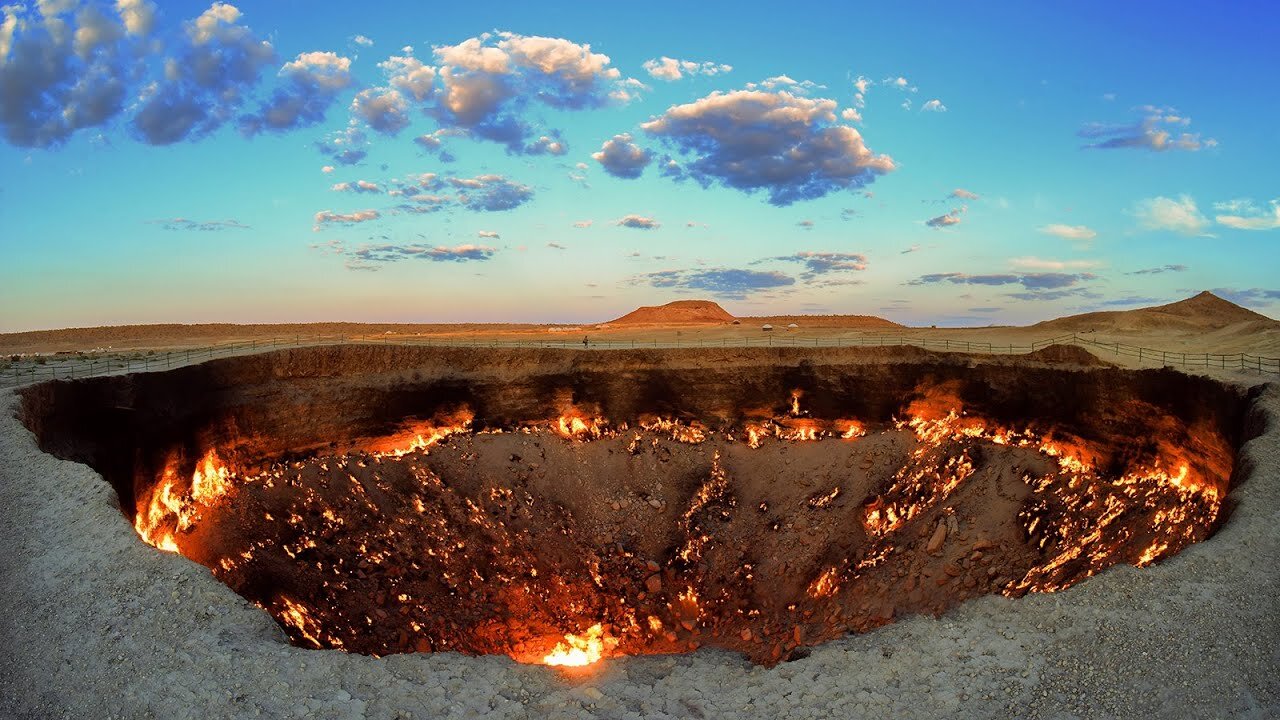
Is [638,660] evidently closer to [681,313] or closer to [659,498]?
[659,498]

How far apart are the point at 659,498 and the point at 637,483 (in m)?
1.25

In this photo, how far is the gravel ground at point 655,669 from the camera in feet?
33.9

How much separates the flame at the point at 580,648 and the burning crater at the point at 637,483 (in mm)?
156

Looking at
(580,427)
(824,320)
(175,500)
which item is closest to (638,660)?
(580,427)

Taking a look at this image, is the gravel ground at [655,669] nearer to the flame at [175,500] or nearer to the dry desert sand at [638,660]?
the dry desert sand at [638,660]

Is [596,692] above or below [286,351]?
below

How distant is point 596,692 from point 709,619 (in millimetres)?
12536

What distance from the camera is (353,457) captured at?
29250mm

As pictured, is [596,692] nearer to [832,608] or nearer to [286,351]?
[832,608]

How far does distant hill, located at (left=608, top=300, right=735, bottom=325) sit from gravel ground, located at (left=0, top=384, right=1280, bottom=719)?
87254mm

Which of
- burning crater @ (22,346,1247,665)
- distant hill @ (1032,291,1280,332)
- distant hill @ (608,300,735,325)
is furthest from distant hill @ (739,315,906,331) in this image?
burning crater @ (22,346,1247,665)

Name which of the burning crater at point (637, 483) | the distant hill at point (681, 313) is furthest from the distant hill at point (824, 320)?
the burning crater at point (637, 483)

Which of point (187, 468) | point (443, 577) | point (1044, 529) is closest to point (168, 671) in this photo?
point (443, 577)

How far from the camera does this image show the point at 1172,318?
62.7m
